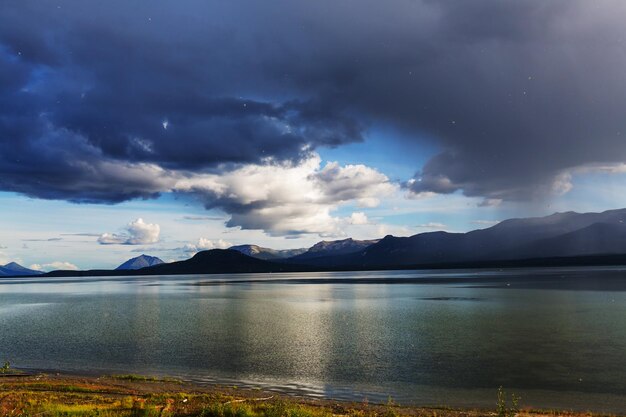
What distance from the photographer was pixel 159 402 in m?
30.6

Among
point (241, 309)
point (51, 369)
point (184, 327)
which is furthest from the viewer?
point (241, 309)

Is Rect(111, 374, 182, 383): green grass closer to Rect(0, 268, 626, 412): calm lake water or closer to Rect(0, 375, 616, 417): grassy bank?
Rect(0, 375, 616, 417): grassy bank

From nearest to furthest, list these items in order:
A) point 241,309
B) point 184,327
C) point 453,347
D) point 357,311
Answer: point 453,347, point 184,327, point 357,311, point 241,309

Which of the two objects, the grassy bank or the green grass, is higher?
the grassy bank

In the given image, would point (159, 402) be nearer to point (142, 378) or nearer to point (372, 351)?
point (142, 378)

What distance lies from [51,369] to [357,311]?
69875mm

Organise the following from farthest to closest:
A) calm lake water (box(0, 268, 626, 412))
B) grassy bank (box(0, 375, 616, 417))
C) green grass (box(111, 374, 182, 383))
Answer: green grass (box(111, 374, 182, 383))
calm lake water (box(0, 268, 626, 412))
grassy bank (box(0, 375, 616, 417))

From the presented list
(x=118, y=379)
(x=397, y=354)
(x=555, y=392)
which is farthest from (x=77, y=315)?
(x=555, y=392)

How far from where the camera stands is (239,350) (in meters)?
59.8

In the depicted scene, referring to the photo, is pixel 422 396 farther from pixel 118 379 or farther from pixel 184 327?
pixel 184 327

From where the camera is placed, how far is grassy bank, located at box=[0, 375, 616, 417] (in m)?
26.8

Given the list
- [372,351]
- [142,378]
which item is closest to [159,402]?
[142,378]

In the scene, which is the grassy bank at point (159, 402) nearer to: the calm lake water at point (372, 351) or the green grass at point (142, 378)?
the green grass at point (142, 378)

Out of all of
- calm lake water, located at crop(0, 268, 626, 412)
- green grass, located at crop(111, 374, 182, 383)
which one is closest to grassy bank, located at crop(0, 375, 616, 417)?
green grass, located at crop(111, 374, 182, 383)
